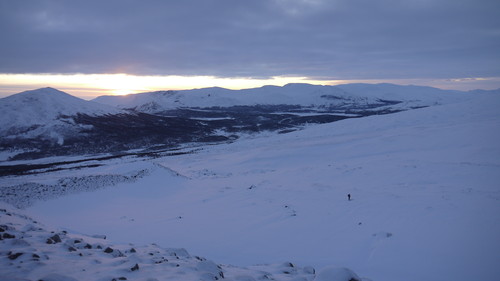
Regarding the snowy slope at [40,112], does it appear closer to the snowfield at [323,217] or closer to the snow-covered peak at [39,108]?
the snow-covered peak at [39,108]

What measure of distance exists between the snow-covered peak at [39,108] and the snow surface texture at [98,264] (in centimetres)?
5309

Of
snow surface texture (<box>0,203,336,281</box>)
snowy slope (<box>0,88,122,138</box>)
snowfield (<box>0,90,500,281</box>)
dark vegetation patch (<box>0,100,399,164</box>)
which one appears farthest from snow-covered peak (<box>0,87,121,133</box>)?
snow surface texture (<box>0,203,336,281</box>)

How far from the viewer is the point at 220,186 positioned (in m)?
18.4

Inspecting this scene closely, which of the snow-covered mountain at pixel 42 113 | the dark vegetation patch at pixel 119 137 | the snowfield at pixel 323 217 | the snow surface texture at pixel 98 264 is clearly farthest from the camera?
the snow-covered mountain at pixel 42 113

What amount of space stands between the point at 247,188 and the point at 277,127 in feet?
185

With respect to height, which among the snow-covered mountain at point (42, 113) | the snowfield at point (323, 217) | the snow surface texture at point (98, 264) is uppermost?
the snow-covered mountain at point (42, 113)

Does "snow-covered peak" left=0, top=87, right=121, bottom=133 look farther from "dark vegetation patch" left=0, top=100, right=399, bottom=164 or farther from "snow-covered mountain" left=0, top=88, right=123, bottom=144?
"dark vegetation patch" left=0, top=100, right=399, bottom=164

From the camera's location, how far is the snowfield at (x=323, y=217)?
7.71m

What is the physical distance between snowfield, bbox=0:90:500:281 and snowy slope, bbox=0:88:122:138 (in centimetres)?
3648

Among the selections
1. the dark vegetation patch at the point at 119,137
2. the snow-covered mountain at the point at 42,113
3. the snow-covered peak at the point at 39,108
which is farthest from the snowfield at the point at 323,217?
the snow-covered peak at the point at 39,108

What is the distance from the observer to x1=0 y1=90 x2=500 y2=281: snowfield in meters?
7.71

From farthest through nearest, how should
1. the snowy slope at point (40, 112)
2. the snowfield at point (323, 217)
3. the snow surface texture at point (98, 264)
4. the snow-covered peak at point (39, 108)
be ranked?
the snow-covered peak at point (39, 108)
the snowy slope at point (40, 112)
the snowfield at point (323, 217)
the snow surface texture at point (98, 264)

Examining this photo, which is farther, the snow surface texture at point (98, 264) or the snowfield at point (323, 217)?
the snowfield at point (323, 217)

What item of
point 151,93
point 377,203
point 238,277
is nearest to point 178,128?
point 377,203
